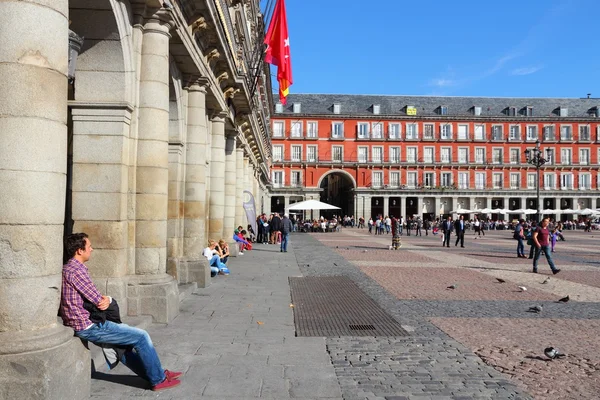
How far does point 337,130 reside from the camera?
66.4 metres

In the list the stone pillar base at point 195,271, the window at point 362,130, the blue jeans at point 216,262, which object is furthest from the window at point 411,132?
the stone pillar base at point 195,271

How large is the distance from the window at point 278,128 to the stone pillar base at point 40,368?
62424 millimetres

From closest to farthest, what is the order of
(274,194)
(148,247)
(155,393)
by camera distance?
(155,393) → (148,247) → (274,194)

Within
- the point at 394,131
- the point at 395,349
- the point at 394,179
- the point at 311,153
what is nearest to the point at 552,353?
the point at 395,349

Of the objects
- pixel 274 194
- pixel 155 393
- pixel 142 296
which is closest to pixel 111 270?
pixel 142 296

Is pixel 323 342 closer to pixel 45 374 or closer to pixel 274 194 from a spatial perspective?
pixel 45 374

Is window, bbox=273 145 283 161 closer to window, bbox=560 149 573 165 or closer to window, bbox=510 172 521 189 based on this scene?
window, bbox=510 172 521 189

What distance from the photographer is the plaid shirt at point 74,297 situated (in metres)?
4.24

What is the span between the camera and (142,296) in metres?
7.03

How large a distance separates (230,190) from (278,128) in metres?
48.7

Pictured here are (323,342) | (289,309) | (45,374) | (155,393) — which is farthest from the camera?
(289,309)

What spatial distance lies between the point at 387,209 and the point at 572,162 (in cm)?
2551

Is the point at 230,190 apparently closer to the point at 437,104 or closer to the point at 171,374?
the point at 171,374

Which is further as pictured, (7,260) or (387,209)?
(387,209)
